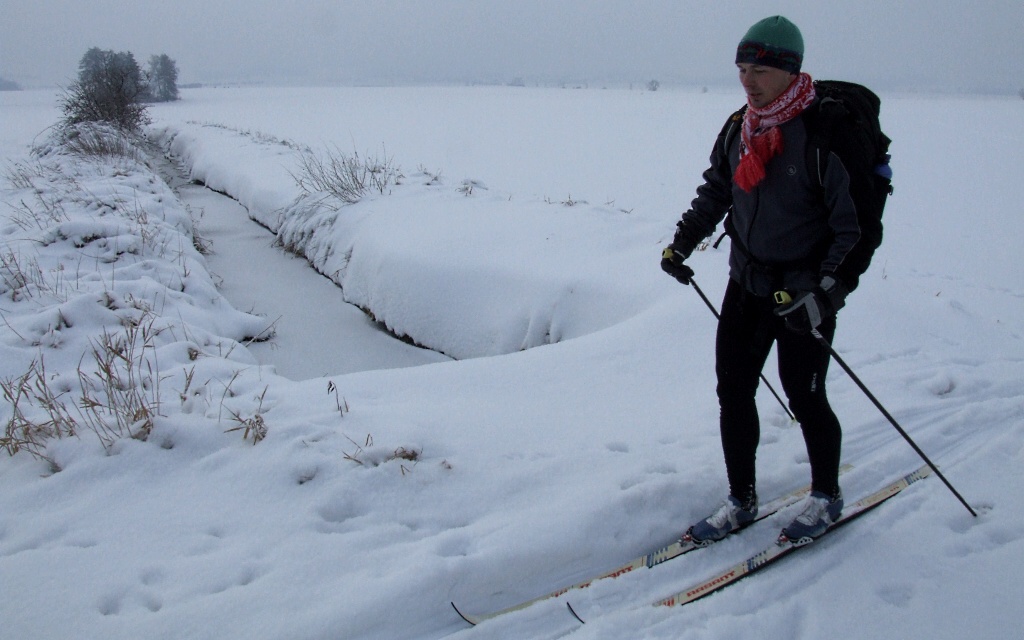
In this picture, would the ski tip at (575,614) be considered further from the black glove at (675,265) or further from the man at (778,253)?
the black glove at (675,265)

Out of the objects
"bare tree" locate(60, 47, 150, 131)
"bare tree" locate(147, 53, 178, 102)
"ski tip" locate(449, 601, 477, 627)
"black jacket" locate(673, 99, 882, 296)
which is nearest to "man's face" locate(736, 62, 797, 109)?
"black jacket" locate(673, 99, 882, 296)

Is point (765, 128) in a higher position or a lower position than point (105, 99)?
lower

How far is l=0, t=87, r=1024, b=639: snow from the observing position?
2055 millimetres

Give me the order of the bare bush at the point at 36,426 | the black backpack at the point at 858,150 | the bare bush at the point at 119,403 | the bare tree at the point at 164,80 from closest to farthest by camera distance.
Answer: the black backpack at the point at 858,150 → the bare bush at the point at 36,426 → the bare bush at the point at 119,403 → the bare tree at the point at 164,80

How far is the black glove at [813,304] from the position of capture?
1.91m

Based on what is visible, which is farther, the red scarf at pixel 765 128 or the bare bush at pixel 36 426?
the bare bush at pixel 36 426

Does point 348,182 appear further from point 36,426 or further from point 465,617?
point 465,617

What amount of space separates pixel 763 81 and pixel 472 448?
206cm

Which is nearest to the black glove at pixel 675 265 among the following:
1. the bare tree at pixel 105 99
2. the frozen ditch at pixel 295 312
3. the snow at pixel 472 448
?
the snow at pixel 472 448

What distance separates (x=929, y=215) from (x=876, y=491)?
8.63 m

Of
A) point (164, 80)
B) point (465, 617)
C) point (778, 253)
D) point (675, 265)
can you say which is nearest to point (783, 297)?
point (778, 253)

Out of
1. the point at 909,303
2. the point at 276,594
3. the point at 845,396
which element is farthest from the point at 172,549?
the point at 909,303

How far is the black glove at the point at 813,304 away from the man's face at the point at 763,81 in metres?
0.65

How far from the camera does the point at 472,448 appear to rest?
2.90 meters
